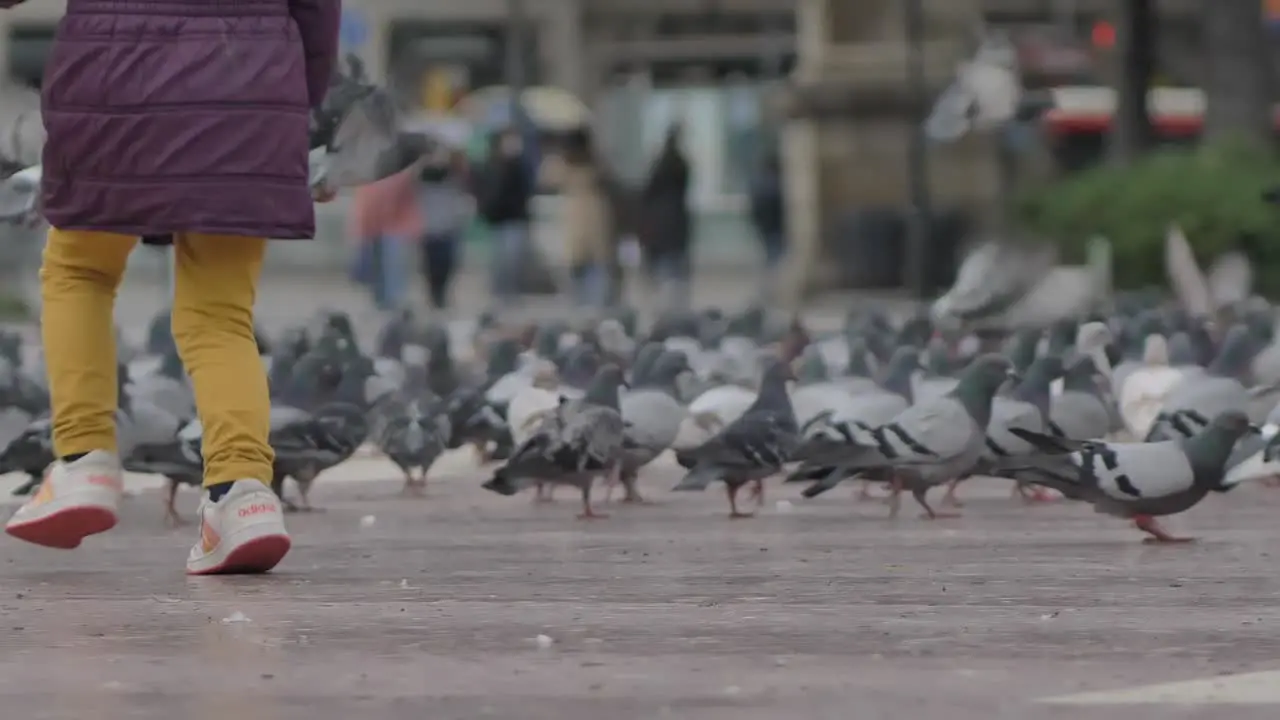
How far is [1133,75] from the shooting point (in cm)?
2942

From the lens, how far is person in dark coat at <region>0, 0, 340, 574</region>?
289 inches

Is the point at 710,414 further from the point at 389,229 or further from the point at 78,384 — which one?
the point at 389,229

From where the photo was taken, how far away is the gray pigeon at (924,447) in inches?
412

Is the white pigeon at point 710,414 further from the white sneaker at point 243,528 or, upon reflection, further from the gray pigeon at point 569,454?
the white sneaker at point 243,528

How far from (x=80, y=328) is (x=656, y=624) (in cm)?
193

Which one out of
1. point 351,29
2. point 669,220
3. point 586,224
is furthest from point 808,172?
point 351,29

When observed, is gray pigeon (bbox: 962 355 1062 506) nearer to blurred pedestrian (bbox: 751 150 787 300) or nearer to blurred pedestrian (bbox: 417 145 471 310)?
blurred pedestrian (bbox: 417 145 471 310)

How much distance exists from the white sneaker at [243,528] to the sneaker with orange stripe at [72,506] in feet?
0.99

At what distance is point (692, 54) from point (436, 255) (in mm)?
21349

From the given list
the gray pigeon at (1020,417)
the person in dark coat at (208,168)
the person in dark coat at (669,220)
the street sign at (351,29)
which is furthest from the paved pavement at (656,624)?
the street sign at (351,29)

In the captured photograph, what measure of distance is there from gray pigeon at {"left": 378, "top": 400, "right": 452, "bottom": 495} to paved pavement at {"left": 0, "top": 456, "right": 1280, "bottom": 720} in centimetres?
200

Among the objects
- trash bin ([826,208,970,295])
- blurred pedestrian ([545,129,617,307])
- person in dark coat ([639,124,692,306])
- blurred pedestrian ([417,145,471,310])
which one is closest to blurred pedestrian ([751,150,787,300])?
person in dark coat ([639,124,692,306])

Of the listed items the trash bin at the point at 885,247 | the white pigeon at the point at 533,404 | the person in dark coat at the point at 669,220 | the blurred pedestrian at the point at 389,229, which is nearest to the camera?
the white pigeon at the point at 533,404

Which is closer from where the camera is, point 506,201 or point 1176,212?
point 1176,212
